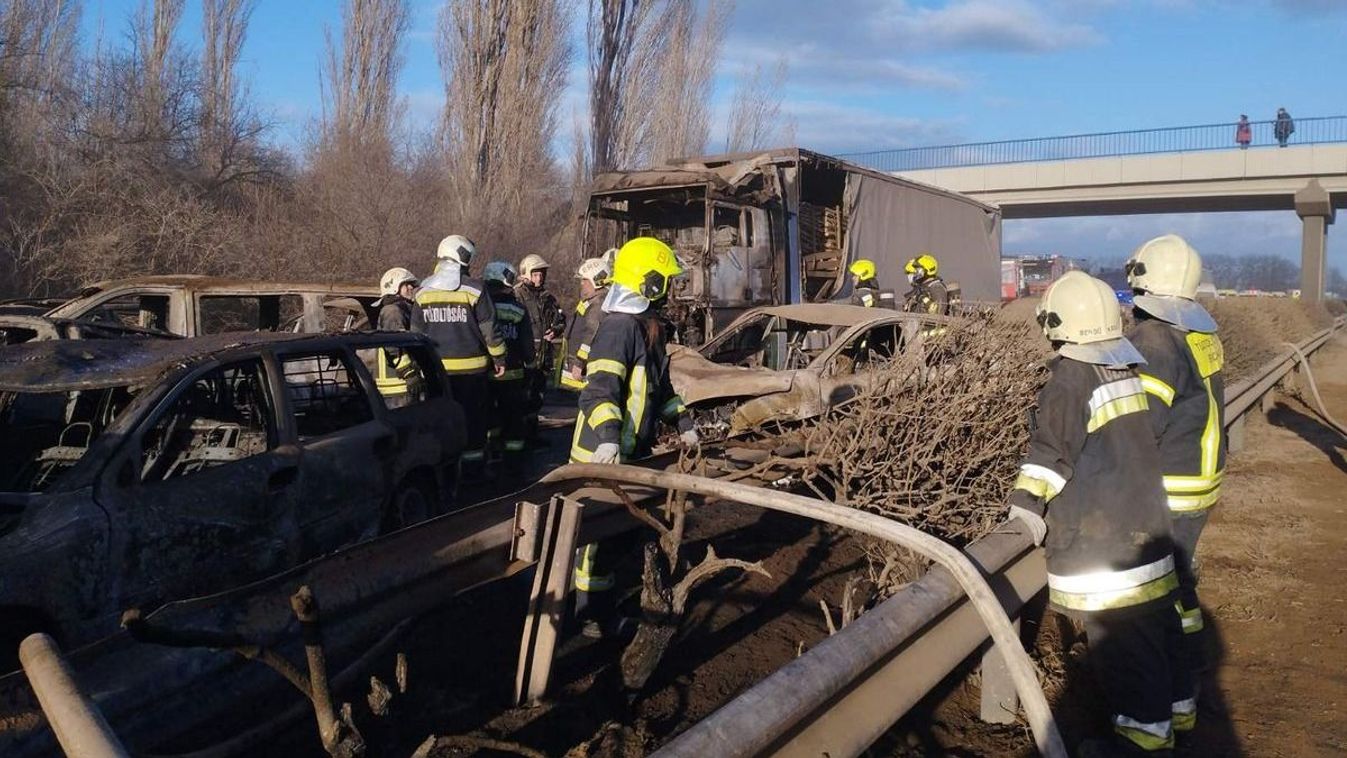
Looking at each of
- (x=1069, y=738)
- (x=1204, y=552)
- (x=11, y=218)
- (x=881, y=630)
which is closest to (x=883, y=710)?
(x=881, y=630)

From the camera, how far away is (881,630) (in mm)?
2311

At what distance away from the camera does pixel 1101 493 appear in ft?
10.8

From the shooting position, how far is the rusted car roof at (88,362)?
388cm

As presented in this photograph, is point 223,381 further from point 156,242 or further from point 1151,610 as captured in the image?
point 156,242

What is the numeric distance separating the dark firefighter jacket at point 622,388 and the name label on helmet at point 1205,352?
2.30 meters

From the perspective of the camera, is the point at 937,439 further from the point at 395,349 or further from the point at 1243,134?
the point at 1243,134

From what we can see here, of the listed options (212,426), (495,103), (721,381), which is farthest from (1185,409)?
(495,103)

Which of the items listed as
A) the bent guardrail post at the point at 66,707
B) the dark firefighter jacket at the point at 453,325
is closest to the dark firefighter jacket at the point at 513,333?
the dark firefighter jacket at the point at 453,325

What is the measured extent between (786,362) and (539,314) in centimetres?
256

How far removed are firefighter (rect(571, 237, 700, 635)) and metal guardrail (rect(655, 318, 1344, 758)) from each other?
171cm

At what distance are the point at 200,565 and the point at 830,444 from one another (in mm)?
2590

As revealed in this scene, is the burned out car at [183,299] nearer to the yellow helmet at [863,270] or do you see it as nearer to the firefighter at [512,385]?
the firefighter at [512,385]

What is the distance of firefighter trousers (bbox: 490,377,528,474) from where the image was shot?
8.00 m

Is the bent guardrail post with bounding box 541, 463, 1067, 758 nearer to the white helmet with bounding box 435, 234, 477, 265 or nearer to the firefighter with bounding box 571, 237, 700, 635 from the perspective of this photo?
the firefighter with bounding box 571, 237, 700, 635
